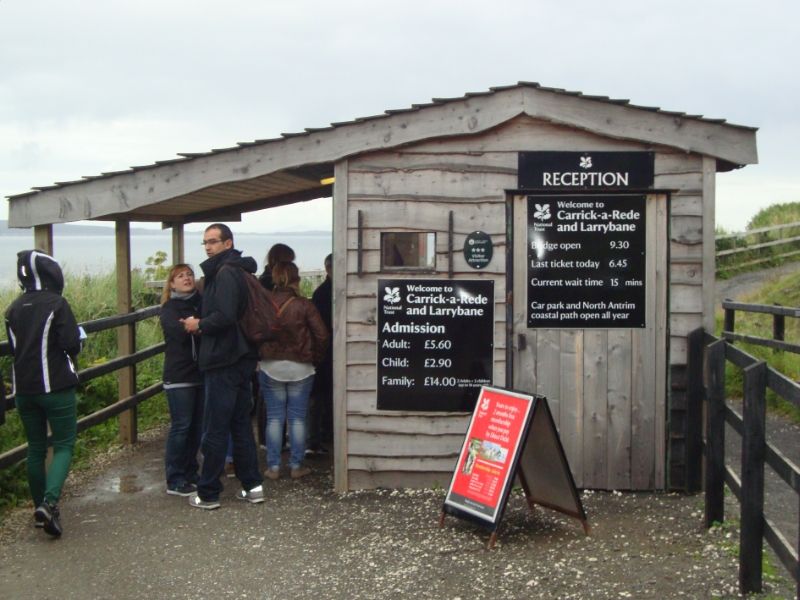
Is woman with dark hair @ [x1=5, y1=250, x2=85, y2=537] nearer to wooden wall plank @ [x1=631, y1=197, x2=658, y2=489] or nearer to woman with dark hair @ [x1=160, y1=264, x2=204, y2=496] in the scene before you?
woman with dark hair @ [x1=160, y1=264, x2=204, y2=496]

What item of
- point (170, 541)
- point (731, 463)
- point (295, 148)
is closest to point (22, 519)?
point (170, 541)

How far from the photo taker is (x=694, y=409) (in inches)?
274

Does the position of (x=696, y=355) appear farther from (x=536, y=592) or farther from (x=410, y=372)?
(x=536, y=592)

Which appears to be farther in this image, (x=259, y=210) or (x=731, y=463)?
(x=259, y=210)

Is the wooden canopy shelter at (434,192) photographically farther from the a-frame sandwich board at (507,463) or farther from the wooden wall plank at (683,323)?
the a-frame sandwich board at (507,463)

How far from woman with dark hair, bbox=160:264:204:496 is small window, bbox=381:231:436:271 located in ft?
4.63

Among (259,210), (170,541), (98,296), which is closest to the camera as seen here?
(170,541)

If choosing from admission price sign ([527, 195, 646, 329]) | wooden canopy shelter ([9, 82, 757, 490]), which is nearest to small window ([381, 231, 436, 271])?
wooden canopy shelter ([9, 82, 757, 490])

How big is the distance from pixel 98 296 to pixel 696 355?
33.5ft

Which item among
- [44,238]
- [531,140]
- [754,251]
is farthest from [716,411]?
[754,251]

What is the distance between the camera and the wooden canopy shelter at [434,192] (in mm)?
7027

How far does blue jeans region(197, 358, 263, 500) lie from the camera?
675cm

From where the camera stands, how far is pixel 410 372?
7.31 metres

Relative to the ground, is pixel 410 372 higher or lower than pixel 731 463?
higher
